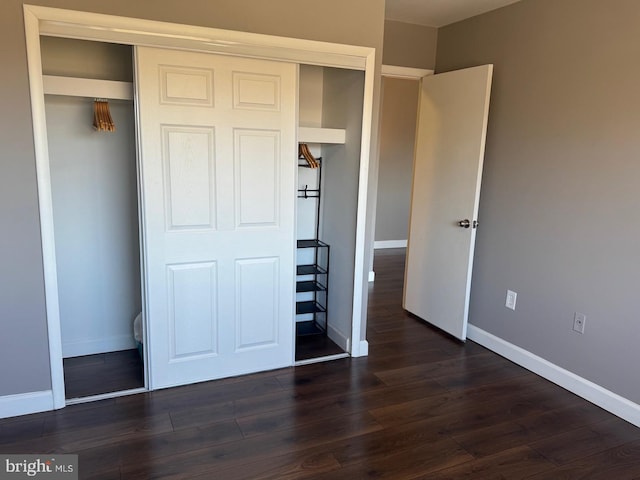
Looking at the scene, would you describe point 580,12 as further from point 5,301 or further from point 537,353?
point 5,301

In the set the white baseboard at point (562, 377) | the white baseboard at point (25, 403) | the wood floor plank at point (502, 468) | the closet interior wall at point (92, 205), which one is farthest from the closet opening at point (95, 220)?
the white baseboard at point (562, 377)

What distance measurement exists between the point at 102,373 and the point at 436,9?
3.37m

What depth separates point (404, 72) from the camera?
12.4 feet

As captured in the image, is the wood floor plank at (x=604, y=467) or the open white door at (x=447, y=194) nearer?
the wood floor plank at (x=604, y=467)

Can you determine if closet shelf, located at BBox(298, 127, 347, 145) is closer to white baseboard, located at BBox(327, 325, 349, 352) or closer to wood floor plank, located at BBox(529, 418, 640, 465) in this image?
white baseboard, located at BBox(327, 325, 349, 352)

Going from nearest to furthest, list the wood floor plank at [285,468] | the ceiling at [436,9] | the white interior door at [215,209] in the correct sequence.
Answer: the wood floor plank at [285,468]
the white interior door at [215,209]
the ceiling at [436,9]

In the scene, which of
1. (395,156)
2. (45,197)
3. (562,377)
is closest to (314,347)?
(562,377)

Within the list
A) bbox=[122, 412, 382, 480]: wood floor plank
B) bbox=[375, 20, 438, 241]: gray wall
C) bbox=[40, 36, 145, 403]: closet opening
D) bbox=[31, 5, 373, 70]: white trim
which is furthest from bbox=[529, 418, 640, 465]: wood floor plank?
bbox=[375, 20, 438, 241]: gray wall

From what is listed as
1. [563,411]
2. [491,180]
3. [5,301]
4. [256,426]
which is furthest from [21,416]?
[491,180]

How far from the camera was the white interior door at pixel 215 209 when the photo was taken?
254 centimetres

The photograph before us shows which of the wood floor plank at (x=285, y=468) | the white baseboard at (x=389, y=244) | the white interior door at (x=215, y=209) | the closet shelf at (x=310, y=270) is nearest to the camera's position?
the wood floor plank at (x=285, y=468)

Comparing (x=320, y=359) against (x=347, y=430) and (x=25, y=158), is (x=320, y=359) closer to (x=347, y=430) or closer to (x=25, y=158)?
(x=347, y=430)

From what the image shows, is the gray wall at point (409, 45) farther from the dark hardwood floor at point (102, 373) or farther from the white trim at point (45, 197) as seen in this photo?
the dark hardwood floor at point (102, 373)

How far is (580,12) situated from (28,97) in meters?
3.06
